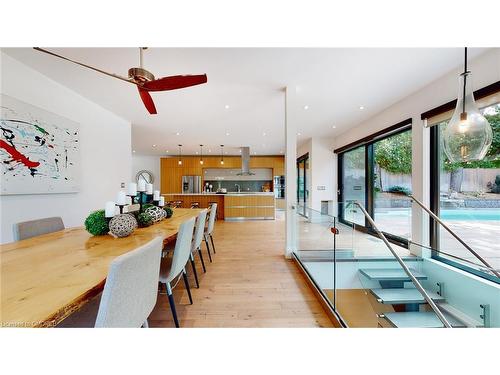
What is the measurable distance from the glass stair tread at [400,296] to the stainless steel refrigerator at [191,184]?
7091 millimetres

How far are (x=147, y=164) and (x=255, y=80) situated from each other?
25.6ft

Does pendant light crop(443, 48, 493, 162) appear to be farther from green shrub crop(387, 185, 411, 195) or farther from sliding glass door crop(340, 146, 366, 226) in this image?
sliding glass door crop(340, 146, 366, 226)

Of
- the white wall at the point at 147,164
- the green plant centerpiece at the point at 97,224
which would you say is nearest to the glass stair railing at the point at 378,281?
the green plant centerpiece at the point at 97,224

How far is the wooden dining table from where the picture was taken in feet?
2.32

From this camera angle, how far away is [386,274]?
9.17 feet

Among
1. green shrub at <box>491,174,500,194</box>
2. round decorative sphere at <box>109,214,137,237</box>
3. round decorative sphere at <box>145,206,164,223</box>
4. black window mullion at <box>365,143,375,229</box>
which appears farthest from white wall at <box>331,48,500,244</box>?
round decorative sphere at <box>109,214,137,237</box>

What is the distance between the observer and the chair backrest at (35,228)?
174 centimetres

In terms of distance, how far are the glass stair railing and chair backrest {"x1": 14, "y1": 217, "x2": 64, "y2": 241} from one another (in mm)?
2769

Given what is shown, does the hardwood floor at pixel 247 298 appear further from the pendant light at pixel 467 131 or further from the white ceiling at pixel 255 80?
the white ceiling at pixel 255 80

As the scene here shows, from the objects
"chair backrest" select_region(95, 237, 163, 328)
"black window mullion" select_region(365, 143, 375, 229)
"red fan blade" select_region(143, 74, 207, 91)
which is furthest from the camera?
"black window mullion" select_region(365, 143, 375, 229)

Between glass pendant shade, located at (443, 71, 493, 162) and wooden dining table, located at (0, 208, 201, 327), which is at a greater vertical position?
glass pendant shade, located at (443, 71, 493, 162)

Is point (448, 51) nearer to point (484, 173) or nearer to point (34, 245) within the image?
point (484, 173)
